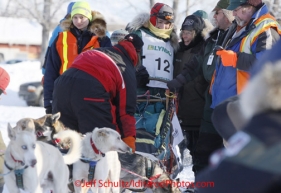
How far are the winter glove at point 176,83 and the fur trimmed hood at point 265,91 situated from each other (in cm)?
398

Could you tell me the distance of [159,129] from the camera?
477 cm

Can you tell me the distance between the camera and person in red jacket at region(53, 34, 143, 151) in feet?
12.8

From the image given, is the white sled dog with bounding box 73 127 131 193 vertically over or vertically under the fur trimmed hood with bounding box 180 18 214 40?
under

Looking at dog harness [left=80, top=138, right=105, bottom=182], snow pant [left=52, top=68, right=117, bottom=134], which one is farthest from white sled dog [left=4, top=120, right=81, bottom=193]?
snow pant [left=52, top=68, right=117, bottom=134]

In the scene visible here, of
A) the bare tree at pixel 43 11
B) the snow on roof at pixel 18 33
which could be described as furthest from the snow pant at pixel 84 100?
the snow on roof at pixel 18 33

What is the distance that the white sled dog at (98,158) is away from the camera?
12.6 ft

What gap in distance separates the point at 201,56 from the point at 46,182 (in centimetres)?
218

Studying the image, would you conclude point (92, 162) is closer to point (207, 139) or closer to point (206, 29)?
point (207, 139)

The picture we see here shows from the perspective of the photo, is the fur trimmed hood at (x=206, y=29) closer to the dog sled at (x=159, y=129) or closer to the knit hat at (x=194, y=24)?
the knit hat at (x=194, y=24)

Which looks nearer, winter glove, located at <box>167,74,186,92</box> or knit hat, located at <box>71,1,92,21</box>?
winter glove, located at <box>167,74,186,92</box>

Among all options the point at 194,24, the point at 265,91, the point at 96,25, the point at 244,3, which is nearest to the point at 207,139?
the point at 194,24

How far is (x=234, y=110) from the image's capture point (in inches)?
43.6

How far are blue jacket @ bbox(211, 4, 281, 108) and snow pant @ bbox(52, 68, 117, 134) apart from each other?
3.34 ft

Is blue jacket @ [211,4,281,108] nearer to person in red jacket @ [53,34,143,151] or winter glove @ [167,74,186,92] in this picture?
winter glove @ [167,74,186,92]
